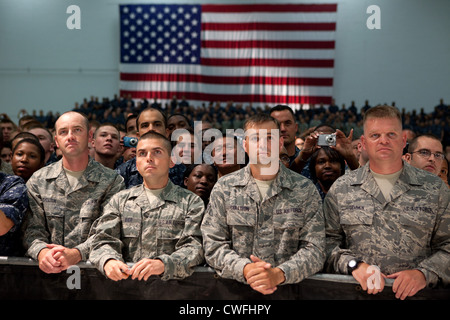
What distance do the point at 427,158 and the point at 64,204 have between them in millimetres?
2855

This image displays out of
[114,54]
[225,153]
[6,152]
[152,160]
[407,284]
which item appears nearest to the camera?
[407,284]

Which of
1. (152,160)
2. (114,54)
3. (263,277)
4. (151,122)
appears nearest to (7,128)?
(151,122)

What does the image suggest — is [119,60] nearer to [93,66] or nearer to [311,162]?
[93,66]

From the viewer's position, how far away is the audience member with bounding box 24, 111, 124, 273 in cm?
323

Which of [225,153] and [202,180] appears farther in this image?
[225,153]

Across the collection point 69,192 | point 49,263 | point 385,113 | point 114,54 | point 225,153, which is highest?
point 114,54

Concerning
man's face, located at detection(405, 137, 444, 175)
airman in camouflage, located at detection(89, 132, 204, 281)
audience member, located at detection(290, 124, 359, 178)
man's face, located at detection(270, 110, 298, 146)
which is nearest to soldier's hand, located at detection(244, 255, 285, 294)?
airman in camouflage, located at detection(89, 132, 204, 281)

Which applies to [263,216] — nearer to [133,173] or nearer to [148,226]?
[148,226]

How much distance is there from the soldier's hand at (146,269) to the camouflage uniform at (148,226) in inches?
7.6

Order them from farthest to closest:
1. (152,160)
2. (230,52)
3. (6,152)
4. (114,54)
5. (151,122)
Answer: (114,54)
(230,52)
(6,152)
(151,122)
(152,160)

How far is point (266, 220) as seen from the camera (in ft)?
9.55

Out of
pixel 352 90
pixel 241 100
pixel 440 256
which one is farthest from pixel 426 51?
pixel 440 256

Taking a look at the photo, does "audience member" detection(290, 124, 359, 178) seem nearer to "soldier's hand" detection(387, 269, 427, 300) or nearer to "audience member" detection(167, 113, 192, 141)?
Answer: "soldier's hand" detection(387, 269, 427, 300)

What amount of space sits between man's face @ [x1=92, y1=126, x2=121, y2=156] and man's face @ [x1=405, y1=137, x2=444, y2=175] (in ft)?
8.76
